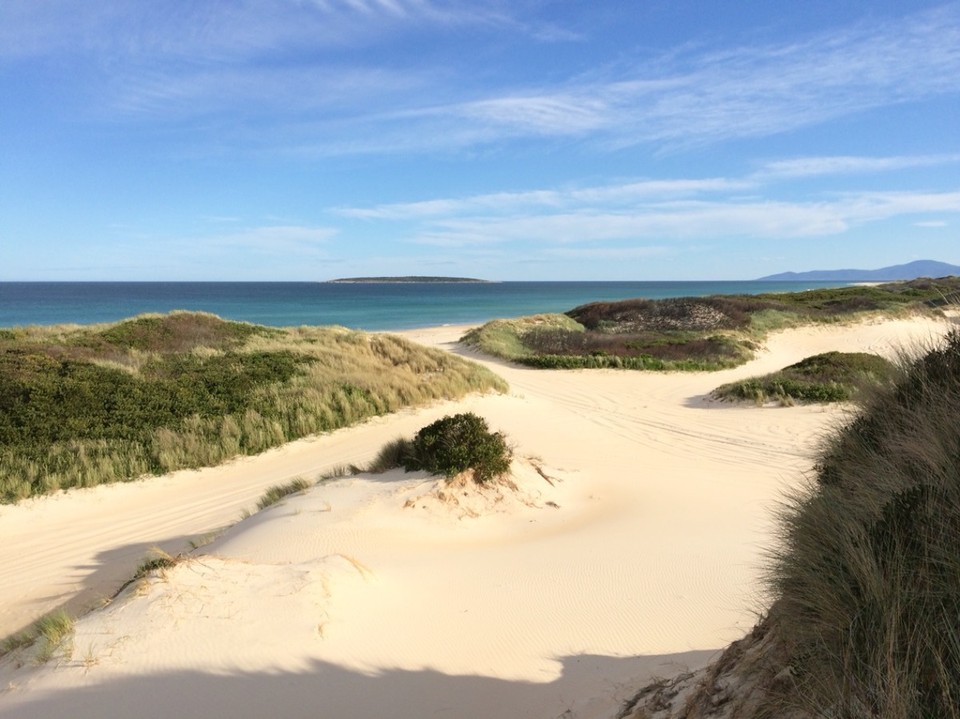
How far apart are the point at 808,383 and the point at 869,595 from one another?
52.4ft

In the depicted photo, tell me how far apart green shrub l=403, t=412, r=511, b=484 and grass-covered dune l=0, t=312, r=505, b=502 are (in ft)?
16.5

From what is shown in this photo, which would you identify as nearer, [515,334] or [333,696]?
[333,696]

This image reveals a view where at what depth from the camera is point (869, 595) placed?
231 cm

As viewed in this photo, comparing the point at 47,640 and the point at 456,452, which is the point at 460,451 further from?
the point at 47,640

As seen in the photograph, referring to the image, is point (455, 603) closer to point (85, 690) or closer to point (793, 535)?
point (85, 690)

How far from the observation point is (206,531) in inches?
334

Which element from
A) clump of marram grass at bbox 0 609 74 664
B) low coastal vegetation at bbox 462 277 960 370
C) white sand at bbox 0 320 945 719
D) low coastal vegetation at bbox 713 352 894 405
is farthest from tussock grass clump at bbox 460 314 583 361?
clump of marram grass at bbox 0 609 74 664

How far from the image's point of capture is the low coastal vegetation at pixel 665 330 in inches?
982

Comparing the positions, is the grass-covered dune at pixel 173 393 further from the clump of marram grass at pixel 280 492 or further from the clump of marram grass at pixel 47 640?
the clump of marram grass at pixel 47 640

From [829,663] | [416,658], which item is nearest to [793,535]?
[829,663]

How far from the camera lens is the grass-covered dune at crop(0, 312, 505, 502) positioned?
1087cm

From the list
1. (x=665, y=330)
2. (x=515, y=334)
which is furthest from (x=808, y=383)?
(x=665, y=330)

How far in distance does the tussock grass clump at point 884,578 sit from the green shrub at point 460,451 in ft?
16.8

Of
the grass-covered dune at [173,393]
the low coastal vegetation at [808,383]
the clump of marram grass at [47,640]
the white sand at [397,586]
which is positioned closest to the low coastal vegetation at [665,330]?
Answer: the low coastal vegetation at [808,383]
